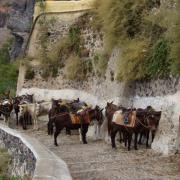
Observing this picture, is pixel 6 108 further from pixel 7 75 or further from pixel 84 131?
pixel 7 75

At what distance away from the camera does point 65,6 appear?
90.6ft

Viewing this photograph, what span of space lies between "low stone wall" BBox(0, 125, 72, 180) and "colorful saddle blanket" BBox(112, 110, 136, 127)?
258 cm

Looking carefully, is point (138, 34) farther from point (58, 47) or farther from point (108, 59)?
point (58, 47)

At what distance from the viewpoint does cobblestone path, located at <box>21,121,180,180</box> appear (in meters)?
12.4

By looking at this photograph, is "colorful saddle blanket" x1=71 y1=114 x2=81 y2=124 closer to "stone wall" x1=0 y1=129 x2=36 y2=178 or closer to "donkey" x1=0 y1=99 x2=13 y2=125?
"stone wall" x1=0 y1=129 x2=36 y2=178

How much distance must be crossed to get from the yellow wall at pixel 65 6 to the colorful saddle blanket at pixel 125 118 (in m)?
9.14

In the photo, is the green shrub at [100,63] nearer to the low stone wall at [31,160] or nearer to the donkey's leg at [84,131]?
the donkey's leg at [84,131]

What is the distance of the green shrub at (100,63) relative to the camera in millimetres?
21422

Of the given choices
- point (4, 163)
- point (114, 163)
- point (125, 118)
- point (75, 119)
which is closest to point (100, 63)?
point (75, 119)

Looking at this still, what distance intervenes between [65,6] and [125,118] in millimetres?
12722

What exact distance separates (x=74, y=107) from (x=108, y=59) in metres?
2.51

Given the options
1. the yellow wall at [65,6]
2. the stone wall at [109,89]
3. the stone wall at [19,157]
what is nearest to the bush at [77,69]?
the stone wall at [109,89]

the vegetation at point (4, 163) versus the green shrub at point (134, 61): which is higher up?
the green shrub at point (134, 61)

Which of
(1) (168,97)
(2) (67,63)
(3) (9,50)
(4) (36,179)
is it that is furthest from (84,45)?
(3) (9,50)
